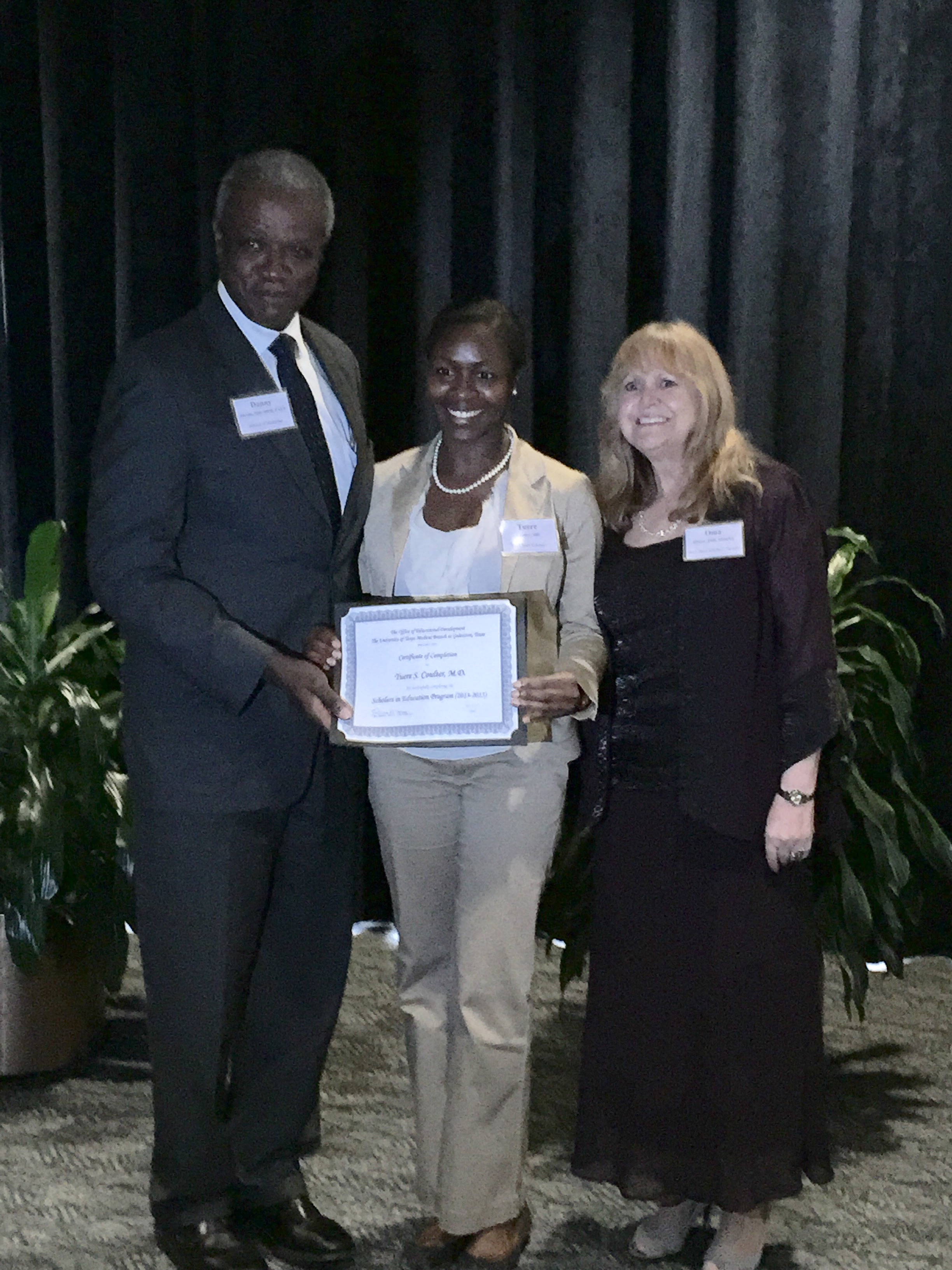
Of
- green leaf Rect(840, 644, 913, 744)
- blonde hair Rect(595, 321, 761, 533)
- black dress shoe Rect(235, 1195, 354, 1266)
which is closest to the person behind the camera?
blonde hair Rect(595, 321, 761, 533)

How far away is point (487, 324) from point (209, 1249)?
1.47 metres

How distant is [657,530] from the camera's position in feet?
6.90

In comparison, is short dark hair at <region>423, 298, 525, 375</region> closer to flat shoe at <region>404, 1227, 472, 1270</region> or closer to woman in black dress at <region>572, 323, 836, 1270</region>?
woman in black dress at <region>572, 323, 836, 1270</region>

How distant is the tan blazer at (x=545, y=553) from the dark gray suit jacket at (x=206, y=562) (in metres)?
0.04

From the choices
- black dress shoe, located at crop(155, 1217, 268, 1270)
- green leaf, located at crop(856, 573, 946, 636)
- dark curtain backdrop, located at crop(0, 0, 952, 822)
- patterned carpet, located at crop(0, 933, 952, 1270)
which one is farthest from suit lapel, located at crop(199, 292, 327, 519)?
dark curtain backdrop, located at crop(0, 0, 952, 822)

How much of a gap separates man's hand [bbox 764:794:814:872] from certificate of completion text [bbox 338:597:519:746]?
0.42 meters

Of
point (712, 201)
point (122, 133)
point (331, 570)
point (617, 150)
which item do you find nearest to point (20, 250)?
point (122, 133)

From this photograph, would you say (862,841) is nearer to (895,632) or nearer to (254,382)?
(895,632)

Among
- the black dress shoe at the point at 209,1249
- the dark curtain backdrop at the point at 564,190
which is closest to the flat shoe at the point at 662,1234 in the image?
the black dress shoe at the point at 209,1249

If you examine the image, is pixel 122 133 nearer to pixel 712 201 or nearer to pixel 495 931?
pixel 712 201

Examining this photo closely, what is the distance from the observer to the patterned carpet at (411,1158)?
223cm

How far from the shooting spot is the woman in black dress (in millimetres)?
2000

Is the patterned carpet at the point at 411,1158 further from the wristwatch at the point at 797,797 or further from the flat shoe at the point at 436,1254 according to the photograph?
the wristwatch at the point at 797,797

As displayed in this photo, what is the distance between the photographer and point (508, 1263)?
6.97 ft
